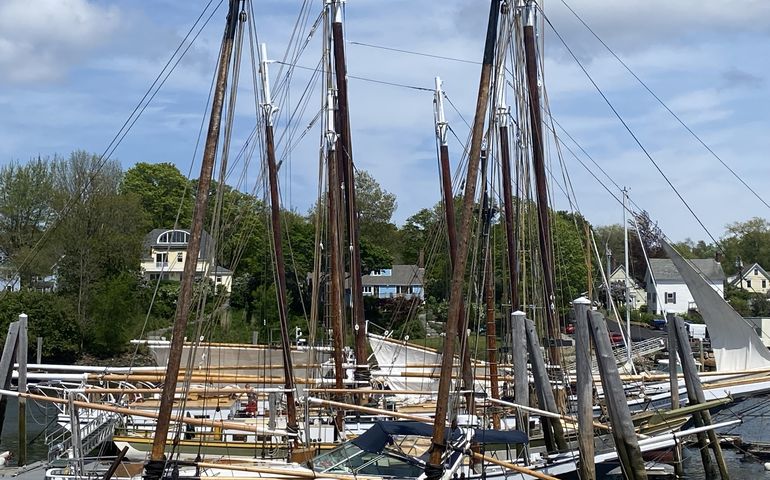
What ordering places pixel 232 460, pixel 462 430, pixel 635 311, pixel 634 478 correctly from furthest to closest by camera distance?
pixel 635 311
pixel 232 460
pixel 634 478
pixel 462 430

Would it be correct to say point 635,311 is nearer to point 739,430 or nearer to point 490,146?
point 739,430

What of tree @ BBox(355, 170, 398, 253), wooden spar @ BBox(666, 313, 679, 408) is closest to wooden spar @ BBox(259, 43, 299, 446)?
wooden spar @ BBox(666, 313, 679, 408)

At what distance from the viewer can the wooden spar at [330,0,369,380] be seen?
37875 millimetres

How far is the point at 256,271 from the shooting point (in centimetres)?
8975

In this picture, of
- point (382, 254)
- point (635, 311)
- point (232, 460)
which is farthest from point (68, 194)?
point (232, 460)

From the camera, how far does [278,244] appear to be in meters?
35.8

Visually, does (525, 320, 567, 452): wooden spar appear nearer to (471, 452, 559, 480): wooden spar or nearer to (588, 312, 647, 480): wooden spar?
(588, 312, 647, 480): wooden spar

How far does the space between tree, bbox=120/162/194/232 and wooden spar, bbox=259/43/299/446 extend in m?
→ 96.1

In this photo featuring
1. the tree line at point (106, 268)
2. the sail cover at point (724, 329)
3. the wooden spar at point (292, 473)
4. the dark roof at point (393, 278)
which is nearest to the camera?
the wooden spar at point (292, 473)

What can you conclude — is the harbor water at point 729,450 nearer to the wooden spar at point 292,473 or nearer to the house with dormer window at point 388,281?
the wooden spar at point 292,473

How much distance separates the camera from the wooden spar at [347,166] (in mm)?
37875

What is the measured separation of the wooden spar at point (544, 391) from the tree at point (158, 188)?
10535 centimetres

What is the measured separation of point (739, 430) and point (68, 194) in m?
63.9

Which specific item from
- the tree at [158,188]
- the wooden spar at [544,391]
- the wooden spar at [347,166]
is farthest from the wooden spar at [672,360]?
the tree at [158,188]
